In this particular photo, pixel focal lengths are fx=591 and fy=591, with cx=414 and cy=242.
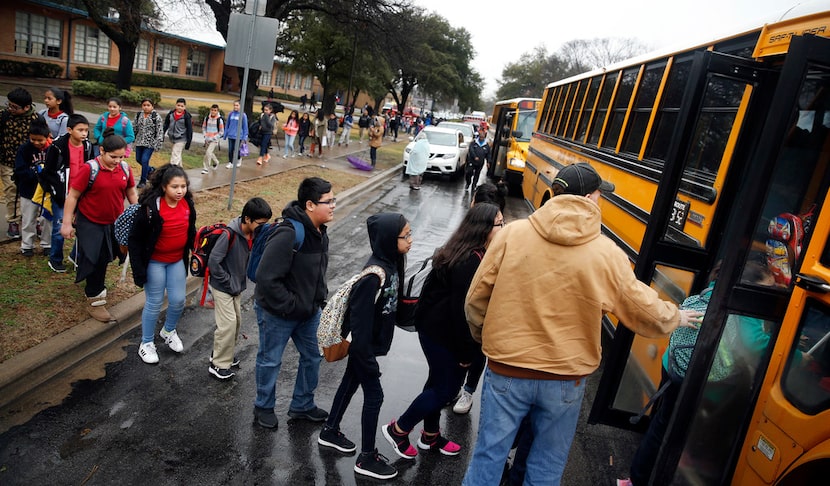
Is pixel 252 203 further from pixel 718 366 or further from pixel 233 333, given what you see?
pixel 718 366

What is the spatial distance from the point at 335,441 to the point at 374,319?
1.01m

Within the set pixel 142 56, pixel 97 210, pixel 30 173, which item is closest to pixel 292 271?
pixel 97 210

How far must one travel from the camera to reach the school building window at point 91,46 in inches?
1372

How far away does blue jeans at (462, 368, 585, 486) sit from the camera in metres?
2.65

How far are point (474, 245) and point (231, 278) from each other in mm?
2072

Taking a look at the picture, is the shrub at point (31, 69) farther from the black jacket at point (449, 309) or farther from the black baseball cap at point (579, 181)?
the black baseball cap at point (579, 181)

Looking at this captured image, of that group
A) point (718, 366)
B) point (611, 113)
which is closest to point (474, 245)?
point (718, 366)

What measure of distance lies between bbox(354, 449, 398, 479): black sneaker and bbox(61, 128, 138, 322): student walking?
9.32 ft

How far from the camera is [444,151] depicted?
1811 cm

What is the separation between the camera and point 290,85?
63.3m

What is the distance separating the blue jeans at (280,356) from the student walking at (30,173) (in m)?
3.47

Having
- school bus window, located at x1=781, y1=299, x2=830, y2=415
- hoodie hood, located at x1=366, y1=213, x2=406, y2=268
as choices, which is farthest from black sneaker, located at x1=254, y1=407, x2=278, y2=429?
school bus window, located at x1=781, y1=299, x2=830, y2=415

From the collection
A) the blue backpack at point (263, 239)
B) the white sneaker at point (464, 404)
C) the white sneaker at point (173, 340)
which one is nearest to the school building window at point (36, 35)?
the white sneaker at point (173, 340)

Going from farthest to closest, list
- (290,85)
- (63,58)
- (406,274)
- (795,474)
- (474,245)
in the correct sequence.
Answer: (290,85) → (63,58) → (406,274) → (474,245) → (795,474)
